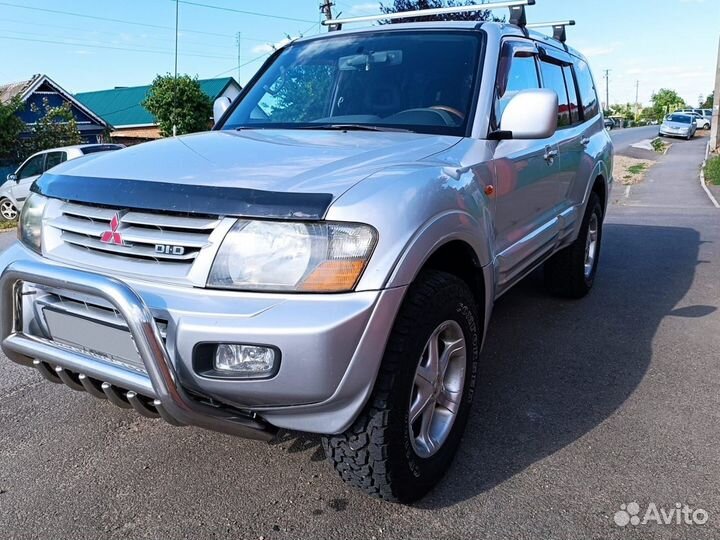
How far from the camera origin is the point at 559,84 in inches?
180

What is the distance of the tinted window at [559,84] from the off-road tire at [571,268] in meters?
0.87

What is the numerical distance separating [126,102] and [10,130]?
21.5m

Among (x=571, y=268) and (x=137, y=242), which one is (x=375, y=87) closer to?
(x=137, y=242)

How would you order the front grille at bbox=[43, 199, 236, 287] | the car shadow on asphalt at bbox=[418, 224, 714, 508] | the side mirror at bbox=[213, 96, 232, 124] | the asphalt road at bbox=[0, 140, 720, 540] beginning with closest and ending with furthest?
the front grille at bbox=[43, 199, 236, 287] < the asphalt road at bbox=[0, 140, 720, 540] < the car shadow on asphalt at bbox=[418, 224, 714, 508] < the side mirror at bbox=[213, 96, 232, 124]

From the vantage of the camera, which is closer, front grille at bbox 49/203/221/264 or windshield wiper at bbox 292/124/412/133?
front grille at bbox 49/203/221/264

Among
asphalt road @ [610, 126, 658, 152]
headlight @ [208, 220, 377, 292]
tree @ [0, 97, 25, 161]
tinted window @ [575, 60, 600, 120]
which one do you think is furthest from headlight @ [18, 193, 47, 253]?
asphalt road @ [610, 126, 658, 152]

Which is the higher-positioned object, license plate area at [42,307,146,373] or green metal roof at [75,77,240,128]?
green metal roof at [75,77,240,128]

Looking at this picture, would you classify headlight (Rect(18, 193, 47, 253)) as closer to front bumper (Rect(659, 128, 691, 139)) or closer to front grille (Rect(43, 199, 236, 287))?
front grille (Rect(43, 199, 236, 287))

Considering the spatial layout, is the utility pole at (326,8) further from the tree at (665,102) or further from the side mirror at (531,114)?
the tree at (665,102)

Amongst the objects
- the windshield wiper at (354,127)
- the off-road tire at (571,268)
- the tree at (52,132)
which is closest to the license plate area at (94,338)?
the windshield wiper at (354,127)

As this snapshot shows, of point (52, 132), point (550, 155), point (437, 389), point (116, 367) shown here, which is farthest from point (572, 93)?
point (52, 132)

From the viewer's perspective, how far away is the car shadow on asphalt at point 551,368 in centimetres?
283

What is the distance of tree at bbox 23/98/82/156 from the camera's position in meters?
23.7

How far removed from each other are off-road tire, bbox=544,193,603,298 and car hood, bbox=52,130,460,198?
7.85 ft
